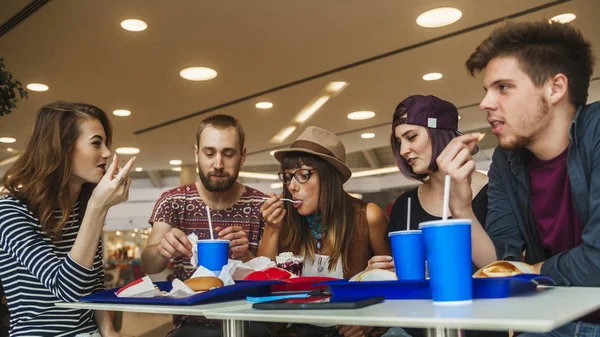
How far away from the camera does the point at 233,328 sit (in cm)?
133

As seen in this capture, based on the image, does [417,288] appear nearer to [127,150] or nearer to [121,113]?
[121,113]

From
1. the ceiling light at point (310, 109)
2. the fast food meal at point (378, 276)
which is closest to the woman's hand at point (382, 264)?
the fast food meal at point (378, 276)

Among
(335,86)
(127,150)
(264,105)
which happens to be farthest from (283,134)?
(127,150)

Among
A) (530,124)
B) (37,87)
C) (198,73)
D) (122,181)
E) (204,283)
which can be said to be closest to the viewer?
(204,283)

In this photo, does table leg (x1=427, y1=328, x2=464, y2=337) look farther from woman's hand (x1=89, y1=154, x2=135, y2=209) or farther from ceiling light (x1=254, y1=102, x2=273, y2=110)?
ceiling light (x1=254, y1=102, x2=273, y2=110)

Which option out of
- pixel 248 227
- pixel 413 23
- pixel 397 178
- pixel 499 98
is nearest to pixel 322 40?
pixel 413 23

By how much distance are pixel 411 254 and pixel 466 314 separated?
0.48m

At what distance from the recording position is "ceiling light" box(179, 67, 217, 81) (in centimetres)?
482

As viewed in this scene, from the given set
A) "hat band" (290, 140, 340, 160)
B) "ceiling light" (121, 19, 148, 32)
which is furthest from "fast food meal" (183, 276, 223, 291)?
"ceiling light" (121, 19, 148, 32)

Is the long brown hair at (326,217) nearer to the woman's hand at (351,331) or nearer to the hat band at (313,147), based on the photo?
the hat band at (313,147)

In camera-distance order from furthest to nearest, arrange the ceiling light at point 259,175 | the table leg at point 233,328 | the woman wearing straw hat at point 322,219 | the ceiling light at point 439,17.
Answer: the ceiling light at point 259,175 < the ceiling light at point 439,17 < the woman wearing straw hat at point 322,219 < the table leg at point 233,328

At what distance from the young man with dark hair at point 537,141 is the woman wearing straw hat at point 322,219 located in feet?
2.47

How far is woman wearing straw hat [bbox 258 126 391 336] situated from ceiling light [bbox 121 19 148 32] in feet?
5.88

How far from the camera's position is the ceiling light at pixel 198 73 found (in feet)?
15.8
